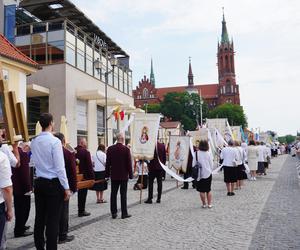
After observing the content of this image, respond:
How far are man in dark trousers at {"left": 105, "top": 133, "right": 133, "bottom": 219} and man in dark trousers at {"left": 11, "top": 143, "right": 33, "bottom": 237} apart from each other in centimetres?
206

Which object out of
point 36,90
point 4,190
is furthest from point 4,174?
point 36,90

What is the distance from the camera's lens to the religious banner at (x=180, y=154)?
15.4 meters

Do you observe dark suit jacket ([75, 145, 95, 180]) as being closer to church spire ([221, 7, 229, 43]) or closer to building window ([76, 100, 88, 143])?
building window ([76, 100, 88, 143])

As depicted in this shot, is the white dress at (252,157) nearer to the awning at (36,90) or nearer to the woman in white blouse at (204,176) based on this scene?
the woman in white blouse at (204,176)

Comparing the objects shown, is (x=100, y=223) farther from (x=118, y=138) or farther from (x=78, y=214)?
(x=118, y=138)

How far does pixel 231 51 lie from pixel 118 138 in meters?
123

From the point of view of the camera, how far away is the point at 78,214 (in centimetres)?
902

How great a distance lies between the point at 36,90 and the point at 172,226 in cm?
2139

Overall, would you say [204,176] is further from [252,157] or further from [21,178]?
[252,157]

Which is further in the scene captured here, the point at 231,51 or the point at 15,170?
the point at 231,51

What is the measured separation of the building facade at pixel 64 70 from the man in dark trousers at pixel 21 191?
18.3m

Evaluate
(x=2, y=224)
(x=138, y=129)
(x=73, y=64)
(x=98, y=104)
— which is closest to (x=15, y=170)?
(x=2, y=224)

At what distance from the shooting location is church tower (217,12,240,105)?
123m

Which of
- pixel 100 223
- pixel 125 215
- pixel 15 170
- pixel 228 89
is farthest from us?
pixel 228 89
